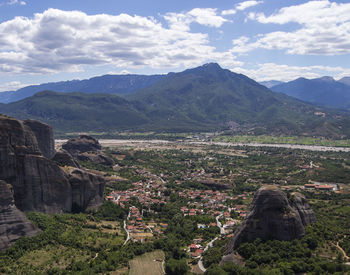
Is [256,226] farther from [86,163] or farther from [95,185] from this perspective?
[86,163]

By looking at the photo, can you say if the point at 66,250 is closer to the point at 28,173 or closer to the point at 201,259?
the point at 28,173

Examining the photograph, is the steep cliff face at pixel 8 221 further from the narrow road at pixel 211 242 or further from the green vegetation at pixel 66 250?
the narrow road at pixel 211 242

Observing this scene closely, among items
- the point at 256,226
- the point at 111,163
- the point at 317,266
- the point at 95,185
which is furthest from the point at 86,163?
the point at 317,266

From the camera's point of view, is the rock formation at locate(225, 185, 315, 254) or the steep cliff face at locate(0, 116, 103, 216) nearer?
the rock formation at locate(225, 185, 315, 254)

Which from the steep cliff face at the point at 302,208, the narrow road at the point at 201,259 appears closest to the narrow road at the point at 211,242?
the narrow road at the point at 201,259

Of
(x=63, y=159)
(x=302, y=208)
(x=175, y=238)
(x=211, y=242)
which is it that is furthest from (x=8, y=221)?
(x=302, y=208)

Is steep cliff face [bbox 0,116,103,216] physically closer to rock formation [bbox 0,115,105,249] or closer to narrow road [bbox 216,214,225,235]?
rock formation [bbox 0,115,105,249]

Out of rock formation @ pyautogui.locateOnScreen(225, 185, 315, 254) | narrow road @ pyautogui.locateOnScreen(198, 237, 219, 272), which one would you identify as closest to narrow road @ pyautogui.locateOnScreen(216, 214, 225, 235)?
narrow road @ pyautogui.locateOnScreen(198, 237, 219, 272)

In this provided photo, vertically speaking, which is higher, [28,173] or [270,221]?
[28,173]
